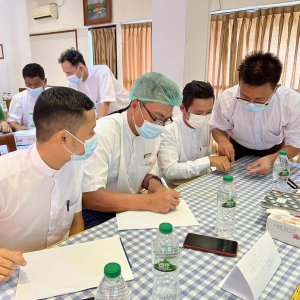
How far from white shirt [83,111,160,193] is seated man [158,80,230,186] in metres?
0.11

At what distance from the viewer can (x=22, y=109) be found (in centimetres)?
326

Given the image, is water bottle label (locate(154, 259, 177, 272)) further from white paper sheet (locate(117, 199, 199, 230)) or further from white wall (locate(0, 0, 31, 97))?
white wall (locate(0, 0, 31, 97))

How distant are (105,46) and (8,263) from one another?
4.81 m

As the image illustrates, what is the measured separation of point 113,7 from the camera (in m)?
4.80

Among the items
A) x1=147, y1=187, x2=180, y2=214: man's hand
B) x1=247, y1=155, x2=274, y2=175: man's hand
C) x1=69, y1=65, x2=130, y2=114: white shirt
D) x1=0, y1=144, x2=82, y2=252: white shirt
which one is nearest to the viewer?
x1=0, y1=144, x2=82, y2=252: white shirt

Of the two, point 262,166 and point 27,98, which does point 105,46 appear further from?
point 262,166

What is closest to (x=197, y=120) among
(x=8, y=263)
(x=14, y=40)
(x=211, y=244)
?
(x=211, y=244)

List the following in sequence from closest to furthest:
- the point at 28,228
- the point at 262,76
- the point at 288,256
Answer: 1. the point at 288,256
2. the point at 28,228
3. the point at 262,76

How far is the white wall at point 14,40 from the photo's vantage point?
20.3 feet

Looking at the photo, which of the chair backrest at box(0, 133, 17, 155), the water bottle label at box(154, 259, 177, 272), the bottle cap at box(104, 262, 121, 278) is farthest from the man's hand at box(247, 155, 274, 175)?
the chair backrest at box(0, 133, 17, 155)

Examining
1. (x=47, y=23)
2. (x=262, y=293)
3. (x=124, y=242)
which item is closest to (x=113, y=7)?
(x=47, y=23)

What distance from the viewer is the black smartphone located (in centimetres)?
104

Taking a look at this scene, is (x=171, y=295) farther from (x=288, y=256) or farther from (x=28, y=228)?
(x=28, y=228)

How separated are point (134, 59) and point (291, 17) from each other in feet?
8.10
